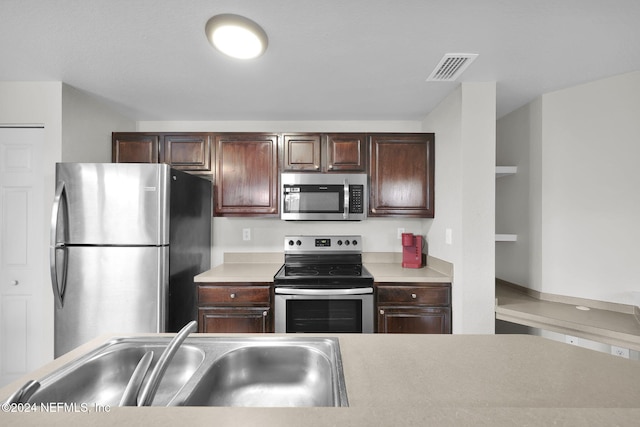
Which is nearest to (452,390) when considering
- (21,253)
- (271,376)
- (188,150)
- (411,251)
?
(271,376)

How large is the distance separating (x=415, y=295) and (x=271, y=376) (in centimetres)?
160

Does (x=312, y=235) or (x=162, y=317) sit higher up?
(x=312, y=235)

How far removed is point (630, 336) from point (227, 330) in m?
2.57

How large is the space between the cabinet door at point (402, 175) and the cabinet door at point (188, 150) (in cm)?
155

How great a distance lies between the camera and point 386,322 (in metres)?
2.27

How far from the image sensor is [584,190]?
209cm

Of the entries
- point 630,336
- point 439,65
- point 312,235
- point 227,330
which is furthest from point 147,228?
point 630,336

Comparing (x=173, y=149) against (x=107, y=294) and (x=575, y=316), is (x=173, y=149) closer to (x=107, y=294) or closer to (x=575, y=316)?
(x=107, y=294)

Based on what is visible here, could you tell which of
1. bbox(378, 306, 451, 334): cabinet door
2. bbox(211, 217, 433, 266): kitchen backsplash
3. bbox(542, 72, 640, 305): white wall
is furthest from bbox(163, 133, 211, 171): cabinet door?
bbox(542, 72, 640, 305): white wall

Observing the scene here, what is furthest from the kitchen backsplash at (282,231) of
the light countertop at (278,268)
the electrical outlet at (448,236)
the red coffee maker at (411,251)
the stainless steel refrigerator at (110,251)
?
the stainless steel refrigerator at (110,251)

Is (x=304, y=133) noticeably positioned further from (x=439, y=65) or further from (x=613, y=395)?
(x=613, y=395)

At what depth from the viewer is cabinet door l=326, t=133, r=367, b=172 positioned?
8.80ft

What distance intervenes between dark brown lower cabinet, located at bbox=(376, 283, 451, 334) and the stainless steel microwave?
74cm

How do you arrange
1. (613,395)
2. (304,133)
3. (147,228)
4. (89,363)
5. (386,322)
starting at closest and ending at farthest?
(613,395) < (89,363) < (147,228) < (386,322) < (304,133)
